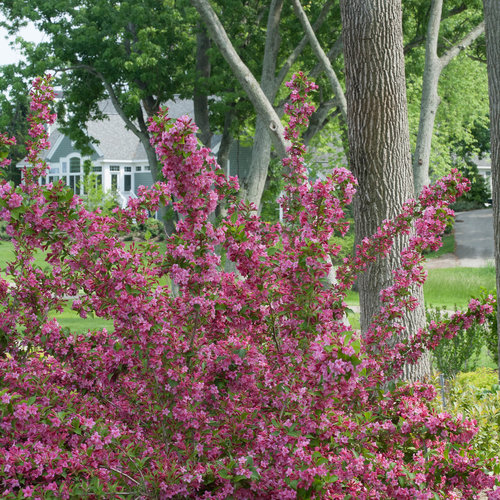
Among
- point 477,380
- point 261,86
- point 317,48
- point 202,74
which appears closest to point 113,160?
point 202,74

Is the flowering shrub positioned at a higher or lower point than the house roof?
lower

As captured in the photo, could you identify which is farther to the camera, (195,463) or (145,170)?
(145,170)

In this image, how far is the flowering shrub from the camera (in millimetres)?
2793

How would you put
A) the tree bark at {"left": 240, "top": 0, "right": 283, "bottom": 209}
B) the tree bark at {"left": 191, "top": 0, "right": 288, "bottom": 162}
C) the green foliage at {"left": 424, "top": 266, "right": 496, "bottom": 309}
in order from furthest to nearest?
the green foliage at {"left": 424, "top": 266, "right": 496, "bottom": 309}
the tree bark at {"left": 240, "top": 0, "right": 283, "bottom": 209}
the tree bark at {"left": 191, "top": 0, "right": 288, "bottom": 162}

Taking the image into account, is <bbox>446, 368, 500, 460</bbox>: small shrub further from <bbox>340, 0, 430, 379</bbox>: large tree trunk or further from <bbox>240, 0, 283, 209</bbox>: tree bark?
<bbox>240, 0, 283, 209</bbox>: tree bark

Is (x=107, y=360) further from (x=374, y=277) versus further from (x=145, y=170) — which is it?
(x=145, y=170)

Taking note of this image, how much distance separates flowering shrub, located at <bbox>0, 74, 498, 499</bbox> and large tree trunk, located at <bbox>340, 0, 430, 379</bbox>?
254 cm

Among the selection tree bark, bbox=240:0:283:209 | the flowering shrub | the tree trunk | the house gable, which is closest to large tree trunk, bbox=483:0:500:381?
the flowering shrub

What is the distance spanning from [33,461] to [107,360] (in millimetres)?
755

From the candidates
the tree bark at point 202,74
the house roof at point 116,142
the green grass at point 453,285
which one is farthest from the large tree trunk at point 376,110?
the house roof at point 116,142

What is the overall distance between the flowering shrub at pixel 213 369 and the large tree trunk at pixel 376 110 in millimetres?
2540

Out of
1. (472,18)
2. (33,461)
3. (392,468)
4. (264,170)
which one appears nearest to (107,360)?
(33,461)

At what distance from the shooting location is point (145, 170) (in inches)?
1591

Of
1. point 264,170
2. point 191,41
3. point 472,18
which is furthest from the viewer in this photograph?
point 191,41
